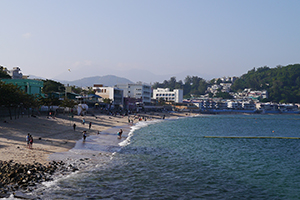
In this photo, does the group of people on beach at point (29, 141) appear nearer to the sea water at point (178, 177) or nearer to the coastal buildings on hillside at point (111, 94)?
the sea water at point (178, 177)

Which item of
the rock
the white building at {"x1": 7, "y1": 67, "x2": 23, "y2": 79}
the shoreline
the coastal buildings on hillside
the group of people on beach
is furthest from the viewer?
the coastal buildings on hillside

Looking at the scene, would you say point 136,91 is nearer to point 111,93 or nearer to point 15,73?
point 111,93

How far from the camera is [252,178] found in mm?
24969

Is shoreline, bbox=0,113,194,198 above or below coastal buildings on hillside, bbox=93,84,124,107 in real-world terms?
below

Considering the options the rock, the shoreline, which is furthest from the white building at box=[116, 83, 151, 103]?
the rock

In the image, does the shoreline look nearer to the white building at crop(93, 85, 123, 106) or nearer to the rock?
the rock

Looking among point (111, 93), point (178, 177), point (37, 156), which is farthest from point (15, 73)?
point (178, 177)

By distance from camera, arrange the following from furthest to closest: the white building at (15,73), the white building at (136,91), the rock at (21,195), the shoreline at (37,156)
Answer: the white building at (136,91) → the white building at (15,73) → the shoreline at (37,156) → the rock at (21,195)

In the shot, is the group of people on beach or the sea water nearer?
the sea water

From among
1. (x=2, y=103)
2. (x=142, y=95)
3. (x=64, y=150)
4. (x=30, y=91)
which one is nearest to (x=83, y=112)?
(x=30, y=91)

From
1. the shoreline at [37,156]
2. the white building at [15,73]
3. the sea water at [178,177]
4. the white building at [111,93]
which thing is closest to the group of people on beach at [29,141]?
the shoreline at [37,156]

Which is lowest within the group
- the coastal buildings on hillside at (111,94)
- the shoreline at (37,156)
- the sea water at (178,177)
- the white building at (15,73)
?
the sea water at (178,177)

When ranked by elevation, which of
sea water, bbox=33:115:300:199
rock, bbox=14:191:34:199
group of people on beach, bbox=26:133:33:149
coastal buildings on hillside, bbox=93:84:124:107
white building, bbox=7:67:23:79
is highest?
white building, bbox=7:67:23:79

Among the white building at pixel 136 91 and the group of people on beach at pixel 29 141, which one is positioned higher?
the white building at pixel 136 91
